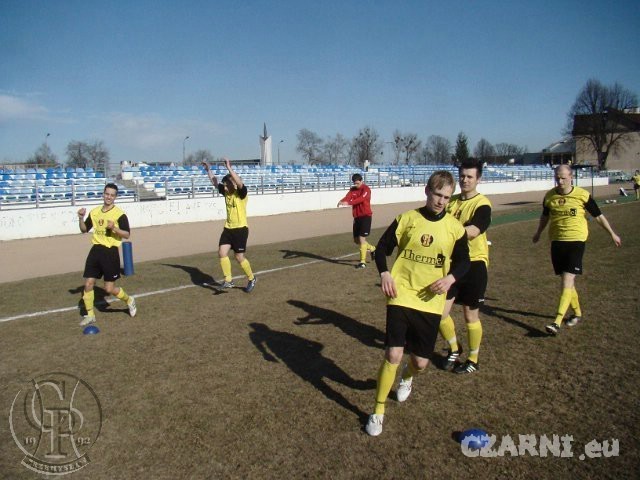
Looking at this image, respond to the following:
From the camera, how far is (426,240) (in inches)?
148

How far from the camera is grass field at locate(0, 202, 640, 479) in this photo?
11.2 feet

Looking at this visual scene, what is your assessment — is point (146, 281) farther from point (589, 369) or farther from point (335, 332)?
point (589, 369)

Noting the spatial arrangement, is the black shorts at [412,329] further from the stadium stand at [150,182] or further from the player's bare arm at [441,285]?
the stadium stand at [150,182]

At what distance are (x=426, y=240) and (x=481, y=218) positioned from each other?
3.98 ft

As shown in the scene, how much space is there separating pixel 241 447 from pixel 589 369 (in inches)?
134

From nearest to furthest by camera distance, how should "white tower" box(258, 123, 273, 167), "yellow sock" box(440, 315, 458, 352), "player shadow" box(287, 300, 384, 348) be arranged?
"yellow sock" box(440, 315, 458, 352) < "player shadow" box(287, 300, 384, 348) < "white tower" box(258, 123, 273, 167)

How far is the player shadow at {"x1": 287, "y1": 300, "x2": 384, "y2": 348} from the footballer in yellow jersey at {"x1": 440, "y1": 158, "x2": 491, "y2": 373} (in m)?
1.08

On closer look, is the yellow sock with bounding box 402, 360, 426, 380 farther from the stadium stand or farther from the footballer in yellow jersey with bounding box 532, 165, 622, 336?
the stadium stand

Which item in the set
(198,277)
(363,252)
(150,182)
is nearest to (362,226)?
(363,252)

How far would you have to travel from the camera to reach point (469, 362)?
4895 mm

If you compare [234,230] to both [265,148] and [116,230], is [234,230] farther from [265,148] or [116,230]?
[265,148]

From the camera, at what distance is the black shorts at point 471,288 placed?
15.9 feet

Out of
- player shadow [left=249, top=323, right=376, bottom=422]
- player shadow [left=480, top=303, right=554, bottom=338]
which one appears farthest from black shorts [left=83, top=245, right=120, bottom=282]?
player shadow [left=480, top=303, right=554, bottom=338]

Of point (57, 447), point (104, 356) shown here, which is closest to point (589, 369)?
point (57, 447)
